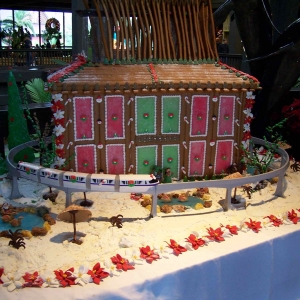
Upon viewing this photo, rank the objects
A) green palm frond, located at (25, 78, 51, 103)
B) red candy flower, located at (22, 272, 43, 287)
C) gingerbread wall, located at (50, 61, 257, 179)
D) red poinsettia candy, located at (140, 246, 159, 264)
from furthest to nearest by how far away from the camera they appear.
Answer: green palm frond, located at (25, 78, 51, 103), gingerbread wall, located at (50, 61, 257, 179), red poinsettia candy, located at (140, 246, 159, 264), red candy flower, located at (22, 272, 43, 287)

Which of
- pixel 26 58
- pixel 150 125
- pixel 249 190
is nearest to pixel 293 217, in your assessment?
pixel 249 190

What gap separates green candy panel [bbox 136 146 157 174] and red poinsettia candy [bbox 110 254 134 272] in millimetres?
2455

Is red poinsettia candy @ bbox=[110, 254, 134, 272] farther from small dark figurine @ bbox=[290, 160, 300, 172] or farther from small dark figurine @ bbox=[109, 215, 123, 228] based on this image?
small dark figurine @ bbox=[290, 160, 300, 172]

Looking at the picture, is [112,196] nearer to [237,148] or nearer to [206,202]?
[206,202]

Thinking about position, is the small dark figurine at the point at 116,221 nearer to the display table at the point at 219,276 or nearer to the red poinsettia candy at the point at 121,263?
the red poinsettia candy at the point at 121,263

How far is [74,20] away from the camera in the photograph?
1502 centimetres

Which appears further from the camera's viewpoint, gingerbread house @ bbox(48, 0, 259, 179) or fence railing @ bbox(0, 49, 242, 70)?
fence railing @ bbox(0, 49, 242, 70)

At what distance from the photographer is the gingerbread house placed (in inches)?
255

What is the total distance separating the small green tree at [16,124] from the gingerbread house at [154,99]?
1.23 m

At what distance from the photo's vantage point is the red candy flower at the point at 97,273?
432cm

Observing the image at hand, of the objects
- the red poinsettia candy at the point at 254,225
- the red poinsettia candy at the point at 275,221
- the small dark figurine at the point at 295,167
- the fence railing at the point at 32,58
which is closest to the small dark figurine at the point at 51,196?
the red poinsettia candy at the point at 254,225

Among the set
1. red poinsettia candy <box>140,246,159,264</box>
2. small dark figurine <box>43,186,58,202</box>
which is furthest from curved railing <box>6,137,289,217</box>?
red poinsettia candy <box>140,246,159,264</box>

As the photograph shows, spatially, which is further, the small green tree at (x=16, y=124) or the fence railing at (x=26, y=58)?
the fence railing at (x=26, y=58)

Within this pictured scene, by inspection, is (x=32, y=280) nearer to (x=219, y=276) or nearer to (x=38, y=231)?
(x=38, y=231)
